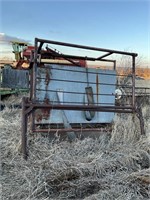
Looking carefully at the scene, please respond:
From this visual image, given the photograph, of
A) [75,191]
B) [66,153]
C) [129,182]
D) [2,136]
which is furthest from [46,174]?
[2,136]

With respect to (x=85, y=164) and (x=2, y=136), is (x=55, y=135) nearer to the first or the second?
(x=2, y=136)

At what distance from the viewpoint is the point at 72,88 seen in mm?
5383

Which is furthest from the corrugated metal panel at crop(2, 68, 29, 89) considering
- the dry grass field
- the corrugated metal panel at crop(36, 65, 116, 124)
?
the dry grass field

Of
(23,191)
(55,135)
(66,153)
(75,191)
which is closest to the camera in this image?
(23,191)

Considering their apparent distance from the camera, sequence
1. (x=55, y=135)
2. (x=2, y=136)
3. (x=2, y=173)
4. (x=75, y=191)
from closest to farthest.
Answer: (x=75, y=191) < (x=2, y=173) < (x=2, y=136) < (x=55, y=135)

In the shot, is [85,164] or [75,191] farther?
[85,164]

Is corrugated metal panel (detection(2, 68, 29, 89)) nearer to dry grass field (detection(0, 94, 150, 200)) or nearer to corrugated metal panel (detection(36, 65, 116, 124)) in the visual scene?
corrugated metal panel (detection(36, 65, 116, 124))

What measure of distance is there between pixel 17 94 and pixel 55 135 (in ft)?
29.2

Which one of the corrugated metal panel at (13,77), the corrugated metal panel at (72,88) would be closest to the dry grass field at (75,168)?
the corrugated metal panel at (72,88)

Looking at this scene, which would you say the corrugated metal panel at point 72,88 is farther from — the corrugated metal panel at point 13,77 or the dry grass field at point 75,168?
the corrugated metal panel at point 13,77

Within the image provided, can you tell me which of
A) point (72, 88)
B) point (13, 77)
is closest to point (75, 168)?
point (72, 88)

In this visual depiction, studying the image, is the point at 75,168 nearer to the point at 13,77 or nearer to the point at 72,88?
the point at 72,88

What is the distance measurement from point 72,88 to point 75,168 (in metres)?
2.22

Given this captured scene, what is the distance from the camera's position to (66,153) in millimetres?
3873
